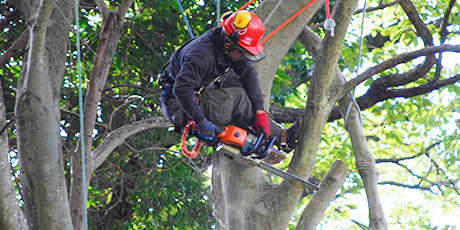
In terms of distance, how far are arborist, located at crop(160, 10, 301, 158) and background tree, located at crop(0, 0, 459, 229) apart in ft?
0.76

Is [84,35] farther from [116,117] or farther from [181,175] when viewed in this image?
[181,175]

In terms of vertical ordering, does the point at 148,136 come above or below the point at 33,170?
above

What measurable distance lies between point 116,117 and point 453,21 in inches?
164

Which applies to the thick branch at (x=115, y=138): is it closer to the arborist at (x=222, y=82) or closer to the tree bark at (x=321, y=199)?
the arborist at (x=222, y=82)

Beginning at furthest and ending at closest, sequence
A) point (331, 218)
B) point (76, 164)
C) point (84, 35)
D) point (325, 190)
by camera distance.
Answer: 1. point (331, 218)
2. point (84, 35)
3. point (76, 164)
4. point (325, 190)

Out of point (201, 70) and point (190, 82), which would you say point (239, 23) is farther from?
point (190, 82)

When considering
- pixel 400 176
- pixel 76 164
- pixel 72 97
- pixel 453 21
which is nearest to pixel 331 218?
pixel 400 176

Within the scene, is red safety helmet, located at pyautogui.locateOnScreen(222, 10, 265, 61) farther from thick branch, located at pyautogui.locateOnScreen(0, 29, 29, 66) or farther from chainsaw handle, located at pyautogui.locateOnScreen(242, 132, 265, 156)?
thick branch, located at pyautogui.locateOnScreen(0, 29, 29, 66)

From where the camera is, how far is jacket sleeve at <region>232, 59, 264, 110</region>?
4.26 metres

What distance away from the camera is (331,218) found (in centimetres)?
1304

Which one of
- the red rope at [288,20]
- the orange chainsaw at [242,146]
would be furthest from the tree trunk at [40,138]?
the red rope at [288,20]

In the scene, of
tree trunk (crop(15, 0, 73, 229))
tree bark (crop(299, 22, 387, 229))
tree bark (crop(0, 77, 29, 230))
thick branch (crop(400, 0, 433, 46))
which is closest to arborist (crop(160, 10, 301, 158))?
tree bark (crop(299, 22, 387, 229))

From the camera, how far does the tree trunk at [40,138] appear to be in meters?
4.20

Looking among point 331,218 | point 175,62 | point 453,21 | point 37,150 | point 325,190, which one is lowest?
point 37,150
